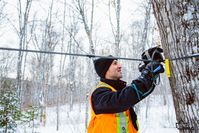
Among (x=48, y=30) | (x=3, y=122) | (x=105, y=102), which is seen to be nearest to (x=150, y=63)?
(x=105, y=102)

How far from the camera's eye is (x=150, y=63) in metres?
1.66

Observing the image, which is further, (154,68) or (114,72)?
(114,72)

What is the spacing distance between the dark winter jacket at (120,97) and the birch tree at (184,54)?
0.65ft

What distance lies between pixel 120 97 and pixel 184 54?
0.50 metres

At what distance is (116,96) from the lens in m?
1.68

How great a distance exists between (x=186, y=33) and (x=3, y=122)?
275 inches

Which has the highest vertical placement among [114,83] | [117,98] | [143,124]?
[114,83]

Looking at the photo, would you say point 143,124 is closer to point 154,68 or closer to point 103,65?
point 103,65

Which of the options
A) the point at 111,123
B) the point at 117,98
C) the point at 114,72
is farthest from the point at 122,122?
the point at 114,72

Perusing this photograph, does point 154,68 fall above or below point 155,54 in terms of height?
below

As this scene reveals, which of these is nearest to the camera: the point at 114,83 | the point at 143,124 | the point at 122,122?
the point at 122,122

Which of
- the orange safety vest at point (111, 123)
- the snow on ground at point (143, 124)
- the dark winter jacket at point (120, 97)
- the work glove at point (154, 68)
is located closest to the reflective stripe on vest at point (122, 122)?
the orange safety vest at point (111, 123)

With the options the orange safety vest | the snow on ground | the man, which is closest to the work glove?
the man

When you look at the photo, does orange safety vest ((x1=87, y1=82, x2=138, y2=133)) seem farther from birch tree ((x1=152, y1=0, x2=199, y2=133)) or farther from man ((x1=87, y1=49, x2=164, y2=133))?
birch tree ((x1=152, y1=0, x2=199, y2=133))
